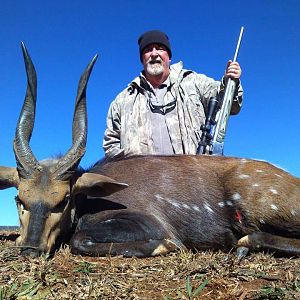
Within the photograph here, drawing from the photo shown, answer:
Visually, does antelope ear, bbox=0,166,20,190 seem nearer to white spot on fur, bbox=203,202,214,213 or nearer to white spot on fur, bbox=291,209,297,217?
white spot on fur, bbox=203,202,214,213

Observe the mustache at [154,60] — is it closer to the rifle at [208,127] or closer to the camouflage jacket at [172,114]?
the camouflage jacket at [172,114]

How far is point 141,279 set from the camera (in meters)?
3.25

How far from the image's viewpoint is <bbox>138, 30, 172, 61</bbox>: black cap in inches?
343

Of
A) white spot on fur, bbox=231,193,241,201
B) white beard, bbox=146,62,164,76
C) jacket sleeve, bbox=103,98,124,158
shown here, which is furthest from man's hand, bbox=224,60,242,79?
white spot on fur, bbox=231,193,241,201

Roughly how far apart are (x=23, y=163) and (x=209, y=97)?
4.29 m

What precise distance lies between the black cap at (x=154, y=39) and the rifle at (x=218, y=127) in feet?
5.65

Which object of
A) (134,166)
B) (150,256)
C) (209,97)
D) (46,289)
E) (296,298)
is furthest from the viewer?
(209,97)

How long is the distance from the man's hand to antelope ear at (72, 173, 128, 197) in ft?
11.4

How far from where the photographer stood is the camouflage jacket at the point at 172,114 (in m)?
8.03

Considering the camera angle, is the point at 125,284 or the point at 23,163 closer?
the point at 125,284

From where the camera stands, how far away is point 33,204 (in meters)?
4.47

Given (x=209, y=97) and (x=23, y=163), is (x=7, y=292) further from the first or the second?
(x=209, y=97)

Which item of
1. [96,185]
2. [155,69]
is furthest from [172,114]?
[96,185]

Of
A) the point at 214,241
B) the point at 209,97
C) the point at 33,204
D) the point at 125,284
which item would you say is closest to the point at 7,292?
the point at 125,284
